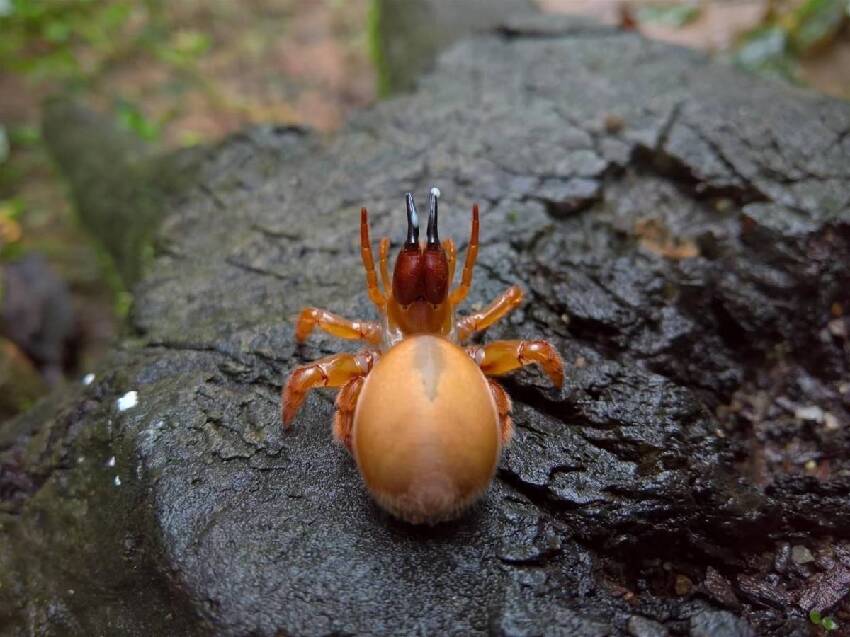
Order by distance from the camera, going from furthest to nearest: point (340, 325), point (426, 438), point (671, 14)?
point (671, 14) < point (340, 325) < point (426, 438)

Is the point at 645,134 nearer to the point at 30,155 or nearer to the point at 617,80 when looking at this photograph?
the point at 617,80

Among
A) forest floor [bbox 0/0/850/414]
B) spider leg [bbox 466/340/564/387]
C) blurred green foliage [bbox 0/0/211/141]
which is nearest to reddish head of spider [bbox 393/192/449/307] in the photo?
spider leg [bbox 466/340/564/387]

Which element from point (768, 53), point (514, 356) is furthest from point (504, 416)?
point (768, 53)

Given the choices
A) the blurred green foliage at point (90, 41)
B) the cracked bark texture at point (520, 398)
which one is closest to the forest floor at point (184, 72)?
the blurred green foliage at point (90, 41)

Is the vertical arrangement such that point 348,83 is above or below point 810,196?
below

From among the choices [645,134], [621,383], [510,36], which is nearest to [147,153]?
[510,36]

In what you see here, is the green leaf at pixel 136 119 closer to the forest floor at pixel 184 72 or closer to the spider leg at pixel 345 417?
the forest floor at pixel 184 72

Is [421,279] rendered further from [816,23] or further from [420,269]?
[816,23]
